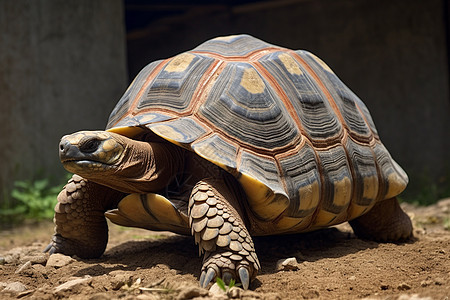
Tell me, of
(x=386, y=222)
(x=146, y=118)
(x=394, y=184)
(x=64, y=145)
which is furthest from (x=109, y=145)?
(x=386, y=222)

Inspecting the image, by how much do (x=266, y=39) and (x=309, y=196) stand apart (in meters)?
6.25

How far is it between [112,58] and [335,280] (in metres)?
5.28

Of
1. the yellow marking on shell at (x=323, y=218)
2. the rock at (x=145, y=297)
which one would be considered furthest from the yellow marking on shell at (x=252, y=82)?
the rock at (x=145, y=297)

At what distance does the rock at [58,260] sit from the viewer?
282 centimetres

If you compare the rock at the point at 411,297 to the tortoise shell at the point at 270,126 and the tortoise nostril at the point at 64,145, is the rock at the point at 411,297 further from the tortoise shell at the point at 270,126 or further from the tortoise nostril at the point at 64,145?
the tortoise nostril at the point at 64,145

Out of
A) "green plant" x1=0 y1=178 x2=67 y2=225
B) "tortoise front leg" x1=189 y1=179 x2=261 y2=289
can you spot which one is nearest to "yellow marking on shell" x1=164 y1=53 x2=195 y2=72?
"tortoise front leg" x1=189 y1=179 x2=261 y2=289

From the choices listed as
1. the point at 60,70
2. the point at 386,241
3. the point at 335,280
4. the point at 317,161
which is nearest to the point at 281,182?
the point at 317,161

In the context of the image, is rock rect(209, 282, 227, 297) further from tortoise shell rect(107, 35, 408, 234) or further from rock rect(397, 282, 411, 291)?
rock rect(397, 282, 411, 291)

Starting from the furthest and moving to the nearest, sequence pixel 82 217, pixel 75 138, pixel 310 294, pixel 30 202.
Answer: pixel 30 202 → pixel 82 217 → pixel 75 138 → pixel 310 294

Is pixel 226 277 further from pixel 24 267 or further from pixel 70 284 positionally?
pixel 24 267

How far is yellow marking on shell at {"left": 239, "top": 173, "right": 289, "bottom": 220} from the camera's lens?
8.03 feet

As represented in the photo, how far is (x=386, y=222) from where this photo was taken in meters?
3.56

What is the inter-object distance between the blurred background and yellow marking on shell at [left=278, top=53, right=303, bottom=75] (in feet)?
12.0

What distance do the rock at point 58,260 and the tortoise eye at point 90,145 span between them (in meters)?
0.76
